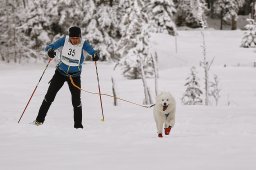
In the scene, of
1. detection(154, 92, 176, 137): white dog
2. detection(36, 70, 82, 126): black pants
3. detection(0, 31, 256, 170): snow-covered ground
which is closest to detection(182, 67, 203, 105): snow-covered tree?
detection(0, 31, 256, 170): snow-covered ground

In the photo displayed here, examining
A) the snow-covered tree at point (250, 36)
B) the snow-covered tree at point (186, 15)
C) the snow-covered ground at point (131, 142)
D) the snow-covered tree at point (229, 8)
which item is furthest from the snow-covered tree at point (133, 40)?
the snow-covered tree at point (229, 8)

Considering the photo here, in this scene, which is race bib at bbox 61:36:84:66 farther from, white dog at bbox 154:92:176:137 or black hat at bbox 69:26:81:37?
white dog at bbox 154:92:176:137

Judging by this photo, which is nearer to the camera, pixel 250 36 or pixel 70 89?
pixel 70 89

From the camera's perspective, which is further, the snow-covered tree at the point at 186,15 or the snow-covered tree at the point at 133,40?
the snow-covered tree at the point at 186,15

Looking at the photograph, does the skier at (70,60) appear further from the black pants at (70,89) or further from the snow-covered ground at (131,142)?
the snow-covered ground at (131,142)

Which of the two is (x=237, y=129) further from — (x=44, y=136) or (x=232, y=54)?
(x=232, y=54)

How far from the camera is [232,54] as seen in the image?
38594 mm

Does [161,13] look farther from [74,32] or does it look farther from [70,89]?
[74,32]

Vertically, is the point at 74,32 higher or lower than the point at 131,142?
higher

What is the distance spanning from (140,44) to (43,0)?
40.0 feet

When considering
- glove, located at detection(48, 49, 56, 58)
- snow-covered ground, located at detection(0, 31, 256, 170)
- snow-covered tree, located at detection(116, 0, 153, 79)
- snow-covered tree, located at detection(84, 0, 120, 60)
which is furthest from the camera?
snow-covered tree, located at detection(84, 0, 120, 60)

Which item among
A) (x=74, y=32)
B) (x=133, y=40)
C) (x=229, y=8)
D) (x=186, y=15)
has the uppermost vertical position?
(x=74, y=32)

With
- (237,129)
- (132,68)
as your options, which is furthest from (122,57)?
(237,129)

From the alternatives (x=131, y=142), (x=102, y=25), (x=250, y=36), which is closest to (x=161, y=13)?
(x=250, y=36)
